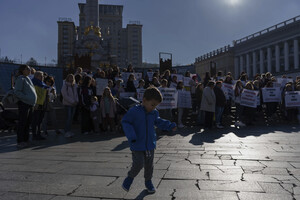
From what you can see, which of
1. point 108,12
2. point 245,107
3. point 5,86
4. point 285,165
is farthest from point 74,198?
point 108,12

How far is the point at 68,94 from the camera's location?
329 inches

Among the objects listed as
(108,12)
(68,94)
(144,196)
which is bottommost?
(144,196)

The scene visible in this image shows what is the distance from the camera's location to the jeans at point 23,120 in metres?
6.49

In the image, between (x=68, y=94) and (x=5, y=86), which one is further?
(x=5, y=86)

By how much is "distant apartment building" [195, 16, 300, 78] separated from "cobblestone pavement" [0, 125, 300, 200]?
4908cm

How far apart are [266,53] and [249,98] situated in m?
66.3

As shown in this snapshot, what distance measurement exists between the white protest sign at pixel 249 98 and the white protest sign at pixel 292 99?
1660mm

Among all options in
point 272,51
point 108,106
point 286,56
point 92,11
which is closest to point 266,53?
point 272,51

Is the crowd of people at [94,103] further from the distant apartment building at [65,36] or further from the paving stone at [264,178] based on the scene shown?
the distant apartment building at [65,36]

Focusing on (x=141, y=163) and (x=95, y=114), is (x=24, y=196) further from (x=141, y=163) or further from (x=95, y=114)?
(x=95, y=114)

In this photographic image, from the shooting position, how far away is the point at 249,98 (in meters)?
11.0

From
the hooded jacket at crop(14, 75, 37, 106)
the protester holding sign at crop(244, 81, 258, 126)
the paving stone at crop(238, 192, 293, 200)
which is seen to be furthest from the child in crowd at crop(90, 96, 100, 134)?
the paving stone at crop(238, 192, 293, 200)

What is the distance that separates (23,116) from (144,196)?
4449mm

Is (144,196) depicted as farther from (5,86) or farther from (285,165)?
(5,86)
